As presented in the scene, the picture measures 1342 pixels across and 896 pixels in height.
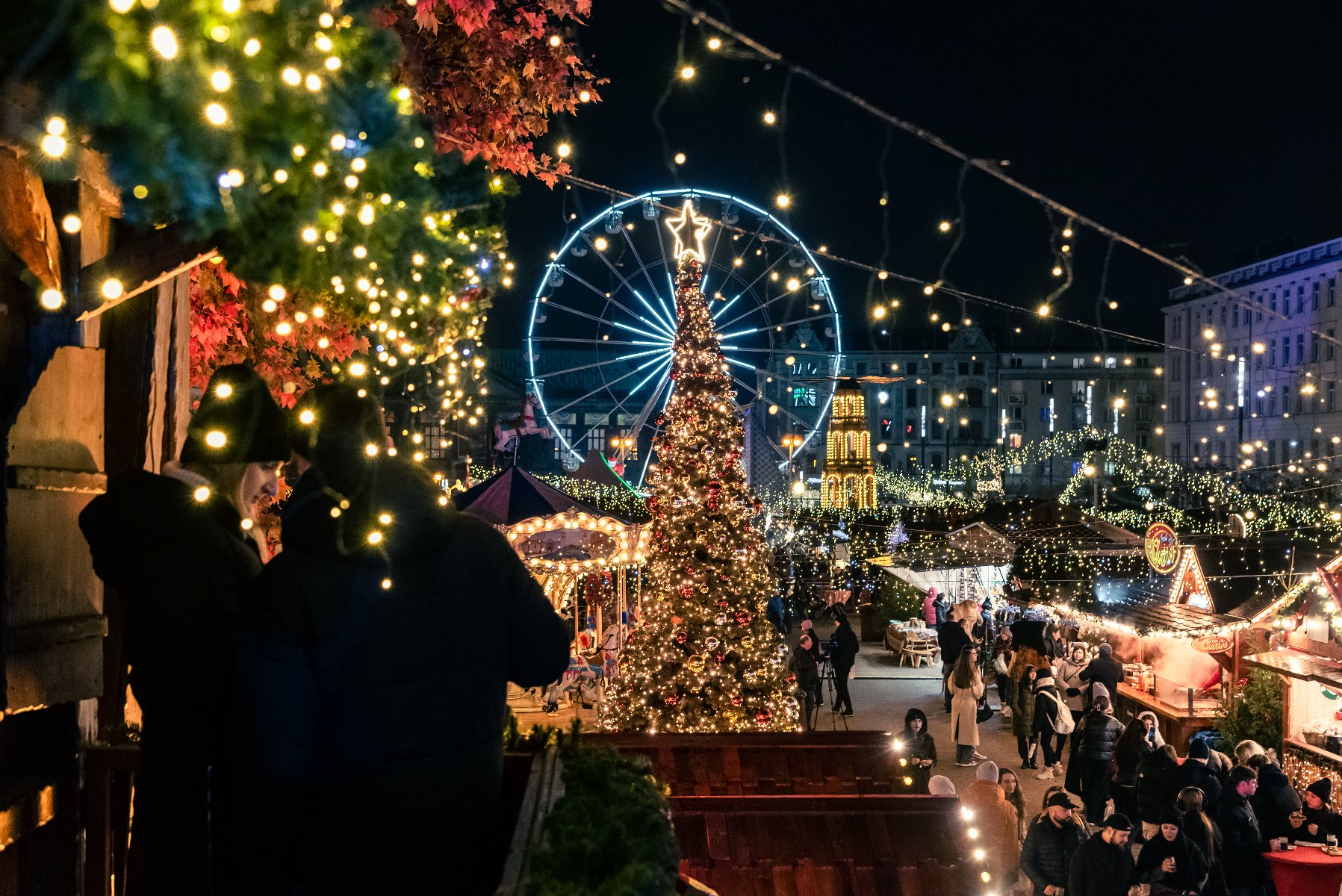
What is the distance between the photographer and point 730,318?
2314 cm

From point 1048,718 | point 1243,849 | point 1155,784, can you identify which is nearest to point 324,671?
point 1243,849

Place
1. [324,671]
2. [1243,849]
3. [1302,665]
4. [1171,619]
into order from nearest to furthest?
[324,671] → [1243,849] → [1302,665] → [1171,619]

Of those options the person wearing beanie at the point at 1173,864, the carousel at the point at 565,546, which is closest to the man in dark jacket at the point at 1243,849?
the person wearing beanie at the point at 1173,864

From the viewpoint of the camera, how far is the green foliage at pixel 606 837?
2330mm

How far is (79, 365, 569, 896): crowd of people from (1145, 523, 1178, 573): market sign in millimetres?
14185

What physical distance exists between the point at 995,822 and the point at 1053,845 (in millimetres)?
482

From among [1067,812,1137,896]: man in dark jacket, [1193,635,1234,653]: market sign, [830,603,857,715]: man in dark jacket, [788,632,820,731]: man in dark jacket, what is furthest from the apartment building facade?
[1067,812,1137,896]: man in dark jacket

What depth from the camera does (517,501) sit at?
14.3 metres

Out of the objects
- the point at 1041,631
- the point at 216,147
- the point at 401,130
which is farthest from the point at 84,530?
the point at 1041,631

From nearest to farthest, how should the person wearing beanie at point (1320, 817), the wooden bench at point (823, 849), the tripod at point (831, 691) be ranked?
the wooden bench at point (823, 849) → the person wearing beanie at point (1320, 817) → the tripod at point (831, 691)

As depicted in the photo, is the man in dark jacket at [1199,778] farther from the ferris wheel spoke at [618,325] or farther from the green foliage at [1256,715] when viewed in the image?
the ferris wheel spoke at [618,325]

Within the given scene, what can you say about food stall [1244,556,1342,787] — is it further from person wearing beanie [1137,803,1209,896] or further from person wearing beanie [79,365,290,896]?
person wearing beanie [79,365,290,896]

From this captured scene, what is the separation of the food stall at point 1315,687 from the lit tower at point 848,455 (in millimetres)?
30969

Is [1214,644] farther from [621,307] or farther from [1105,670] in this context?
[621,307]
